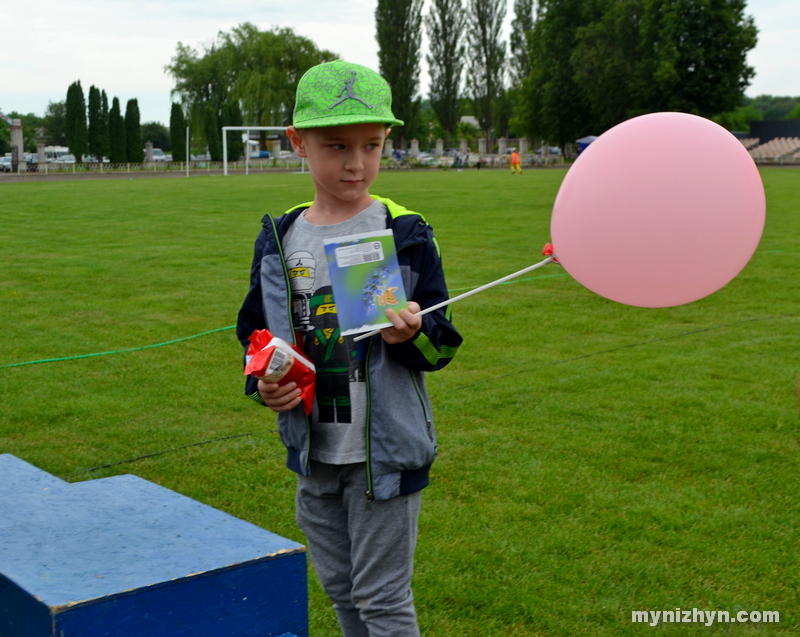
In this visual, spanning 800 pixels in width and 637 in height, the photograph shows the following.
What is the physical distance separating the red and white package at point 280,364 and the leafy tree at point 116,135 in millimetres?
51042

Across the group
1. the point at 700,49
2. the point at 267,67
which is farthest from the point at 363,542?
the point at 267,67

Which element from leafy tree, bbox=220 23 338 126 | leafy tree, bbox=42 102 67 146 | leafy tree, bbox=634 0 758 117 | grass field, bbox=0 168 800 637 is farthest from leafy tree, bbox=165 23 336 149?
grass field, bbox=0 168 800 637

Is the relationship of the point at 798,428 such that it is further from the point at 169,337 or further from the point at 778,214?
the point at 778,214

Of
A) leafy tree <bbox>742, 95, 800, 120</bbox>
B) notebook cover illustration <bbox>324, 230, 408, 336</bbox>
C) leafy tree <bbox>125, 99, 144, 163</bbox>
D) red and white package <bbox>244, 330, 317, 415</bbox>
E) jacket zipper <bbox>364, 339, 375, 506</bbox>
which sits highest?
leafy tree <bbox>742, 95, 800, 120</bbox>

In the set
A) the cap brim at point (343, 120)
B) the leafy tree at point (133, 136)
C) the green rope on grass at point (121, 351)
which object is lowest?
the green rope on grass at point (121, 351)

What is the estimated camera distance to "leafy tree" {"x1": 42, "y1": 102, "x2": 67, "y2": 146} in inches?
3664

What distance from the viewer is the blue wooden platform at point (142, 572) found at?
1845 millimetres

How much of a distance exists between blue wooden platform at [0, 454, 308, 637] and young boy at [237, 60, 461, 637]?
0.15 m

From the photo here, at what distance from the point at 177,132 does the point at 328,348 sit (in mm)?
53116

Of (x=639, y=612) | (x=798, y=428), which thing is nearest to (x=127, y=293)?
(x=798, y=428)

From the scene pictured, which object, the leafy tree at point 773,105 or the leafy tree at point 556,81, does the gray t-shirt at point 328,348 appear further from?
the leafy tree at point 773,105

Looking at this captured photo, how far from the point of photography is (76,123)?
4934 cm

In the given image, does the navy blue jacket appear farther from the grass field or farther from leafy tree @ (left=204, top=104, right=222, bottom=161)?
leafy tree @ (left=204, top=104, right=222, bottom=161)

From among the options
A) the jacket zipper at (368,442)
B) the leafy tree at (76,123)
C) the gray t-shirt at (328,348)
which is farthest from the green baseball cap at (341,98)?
the leafy tree at (76,123)
